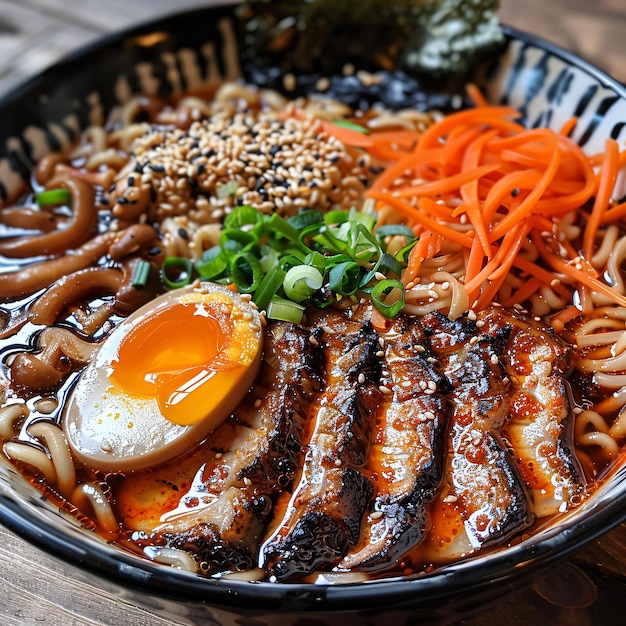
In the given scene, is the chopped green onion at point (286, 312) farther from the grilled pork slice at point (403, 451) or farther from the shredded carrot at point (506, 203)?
the shredded carrot at point (506, 203)

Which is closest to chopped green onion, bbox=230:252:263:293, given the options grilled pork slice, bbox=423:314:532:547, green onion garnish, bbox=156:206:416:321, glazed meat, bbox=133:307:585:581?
green onion garnish, bbox=156:206:416:321

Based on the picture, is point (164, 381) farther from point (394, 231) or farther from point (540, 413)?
point (540, 413)

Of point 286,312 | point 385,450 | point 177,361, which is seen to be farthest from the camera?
point 286,312

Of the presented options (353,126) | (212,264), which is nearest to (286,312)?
(212,264)

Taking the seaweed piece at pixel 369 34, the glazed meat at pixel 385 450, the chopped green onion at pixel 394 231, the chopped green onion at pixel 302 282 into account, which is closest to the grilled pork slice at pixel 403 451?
the glazed meat at pixel 385 450

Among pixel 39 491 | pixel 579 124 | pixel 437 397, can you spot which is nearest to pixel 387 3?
pixel 579 124

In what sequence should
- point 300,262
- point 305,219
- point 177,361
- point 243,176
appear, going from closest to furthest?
point 177,361
point 300,262
point 305,219
point 243,176

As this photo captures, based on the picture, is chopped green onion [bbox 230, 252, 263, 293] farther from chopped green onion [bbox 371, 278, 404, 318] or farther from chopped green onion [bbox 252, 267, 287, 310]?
chopped green onion [bbox 371, 278, 404, 318]

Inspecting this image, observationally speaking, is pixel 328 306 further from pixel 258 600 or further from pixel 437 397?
pixel 258 600

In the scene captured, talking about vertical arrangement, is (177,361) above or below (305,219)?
below
